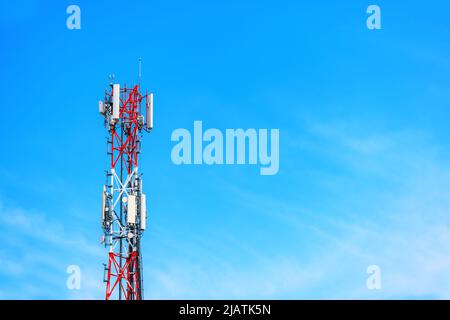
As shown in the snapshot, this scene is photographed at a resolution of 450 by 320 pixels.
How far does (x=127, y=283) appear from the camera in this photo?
63688 millimetres

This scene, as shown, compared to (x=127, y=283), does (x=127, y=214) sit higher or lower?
higher
